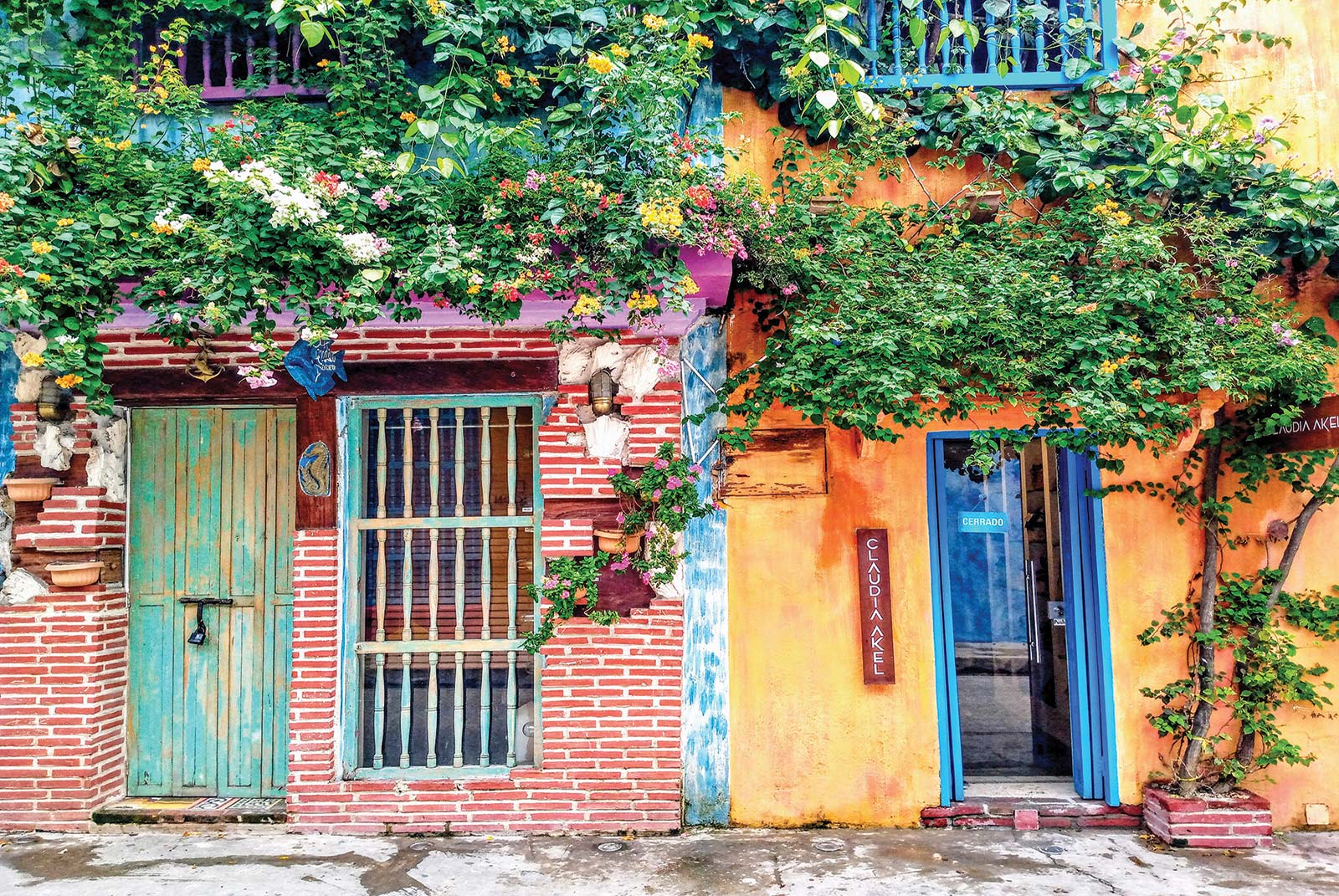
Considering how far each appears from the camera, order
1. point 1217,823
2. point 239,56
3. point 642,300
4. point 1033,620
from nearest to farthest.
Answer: point 642,300
point 1217,823
point 239,56
point 1033,620

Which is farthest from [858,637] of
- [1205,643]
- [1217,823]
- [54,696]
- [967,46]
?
[54,696]

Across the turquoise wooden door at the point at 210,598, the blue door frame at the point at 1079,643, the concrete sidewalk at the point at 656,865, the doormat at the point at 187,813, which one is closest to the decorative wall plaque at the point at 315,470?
the turquoise wooden door at the point at 210,598

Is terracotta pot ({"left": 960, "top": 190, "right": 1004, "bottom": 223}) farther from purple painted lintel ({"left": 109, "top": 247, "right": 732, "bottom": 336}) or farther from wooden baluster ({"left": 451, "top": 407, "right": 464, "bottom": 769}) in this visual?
wooden baluster ({"left": 451, "top": 407, "right": 464, "bottom": 769})

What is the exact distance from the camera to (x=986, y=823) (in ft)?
17.3

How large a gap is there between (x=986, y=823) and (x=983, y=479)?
2.86m

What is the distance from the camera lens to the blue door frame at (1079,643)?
5.38 m

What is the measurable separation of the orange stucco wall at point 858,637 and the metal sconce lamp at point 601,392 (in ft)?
2.79

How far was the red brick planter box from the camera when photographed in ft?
16.2

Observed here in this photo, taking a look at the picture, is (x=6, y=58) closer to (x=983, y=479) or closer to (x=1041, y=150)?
(x=1041, y=150)

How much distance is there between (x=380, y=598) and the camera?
17.5 ft

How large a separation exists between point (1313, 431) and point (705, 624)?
360 cm

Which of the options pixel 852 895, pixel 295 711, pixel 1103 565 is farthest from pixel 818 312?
pixel 295 711

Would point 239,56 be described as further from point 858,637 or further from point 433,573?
point 858,637

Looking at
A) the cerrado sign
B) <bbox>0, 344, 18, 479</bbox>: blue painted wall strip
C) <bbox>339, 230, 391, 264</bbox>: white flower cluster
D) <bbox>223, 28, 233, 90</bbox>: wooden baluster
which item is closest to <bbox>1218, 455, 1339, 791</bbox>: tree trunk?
the cerrado sign
